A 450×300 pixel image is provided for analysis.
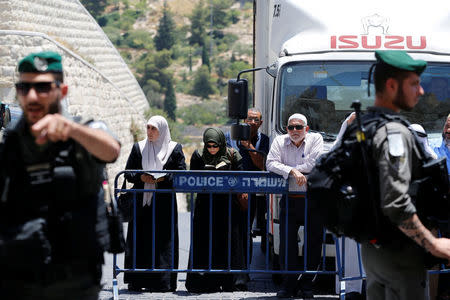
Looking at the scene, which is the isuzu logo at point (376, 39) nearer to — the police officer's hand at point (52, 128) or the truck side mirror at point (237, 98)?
the truck side mirror at point (237, 98)

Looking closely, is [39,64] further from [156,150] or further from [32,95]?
[156,150]

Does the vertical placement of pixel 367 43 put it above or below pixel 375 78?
above

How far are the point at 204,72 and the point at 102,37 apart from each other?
83732mm

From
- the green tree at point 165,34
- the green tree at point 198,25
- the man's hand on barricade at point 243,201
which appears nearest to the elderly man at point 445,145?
the man's hand on barricade at point 243,201

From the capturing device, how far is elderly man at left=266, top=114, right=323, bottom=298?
6984 mm

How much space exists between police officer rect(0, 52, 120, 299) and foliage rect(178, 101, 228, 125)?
118066 mm

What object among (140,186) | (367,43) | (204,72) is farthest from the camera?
(204,72)

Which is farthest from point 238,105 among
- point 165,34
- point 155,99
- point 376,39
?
point 165,34

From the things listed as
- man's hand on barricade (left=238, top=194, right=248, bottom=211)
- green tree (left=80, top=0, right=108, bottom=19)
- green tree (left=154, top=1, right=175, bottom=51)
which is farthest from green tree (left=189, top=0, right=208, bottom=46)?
man's hand on barricade (left=238, top=194, right=248, bottom=211)

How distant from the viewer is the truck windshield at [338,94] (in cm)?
786

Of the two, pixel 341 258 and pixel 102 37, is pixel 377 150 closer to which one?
pixel 341 258

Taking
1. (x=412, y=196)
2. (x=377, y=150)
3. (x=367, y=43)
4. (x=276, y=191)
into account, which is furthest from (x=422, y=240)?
(x=367, y=43)

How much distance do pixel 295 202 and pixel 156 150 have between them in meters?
1.42

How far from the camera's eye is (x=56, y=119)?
2.94 meters
